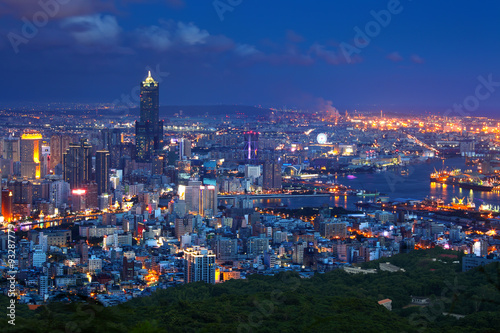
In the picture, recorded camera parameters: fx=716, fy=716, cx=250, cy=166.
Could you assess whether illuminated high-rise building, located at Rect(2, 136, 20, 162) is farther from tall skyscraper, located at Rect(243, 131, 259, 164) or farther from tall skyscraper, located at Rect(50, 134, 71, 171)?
tall skyscraper, located at Rect(243, 131, 259, 164)

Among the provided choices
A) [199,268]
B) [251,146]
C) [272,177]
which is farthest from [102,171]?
[199,268]

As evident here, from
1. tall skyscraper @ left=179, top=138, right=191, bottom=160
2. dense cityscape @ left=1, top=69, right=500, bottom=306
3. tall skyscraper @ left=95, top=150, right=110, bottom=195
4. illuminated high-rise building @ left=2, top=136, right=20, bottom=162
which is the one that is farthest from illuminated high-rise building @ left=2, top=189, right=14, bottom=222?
tall skyscraper @ left=179, top=138, right=191, bottom=160

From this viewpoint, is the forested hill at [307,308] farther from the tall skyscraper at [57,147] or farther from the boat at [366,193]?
the tall skyscraper at [57,147]

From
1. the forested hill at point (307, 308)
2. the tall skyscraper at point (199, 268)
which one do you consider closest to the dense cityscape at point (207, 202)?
the tall skyscraper at point (199, 268)

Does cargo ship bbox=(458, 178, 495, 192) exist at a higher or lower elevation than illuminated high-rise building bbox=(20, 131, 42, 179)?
lower

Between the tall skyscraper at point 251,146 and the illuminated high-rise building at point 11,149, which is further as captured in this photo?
the tall skyscraper at point 251,146
